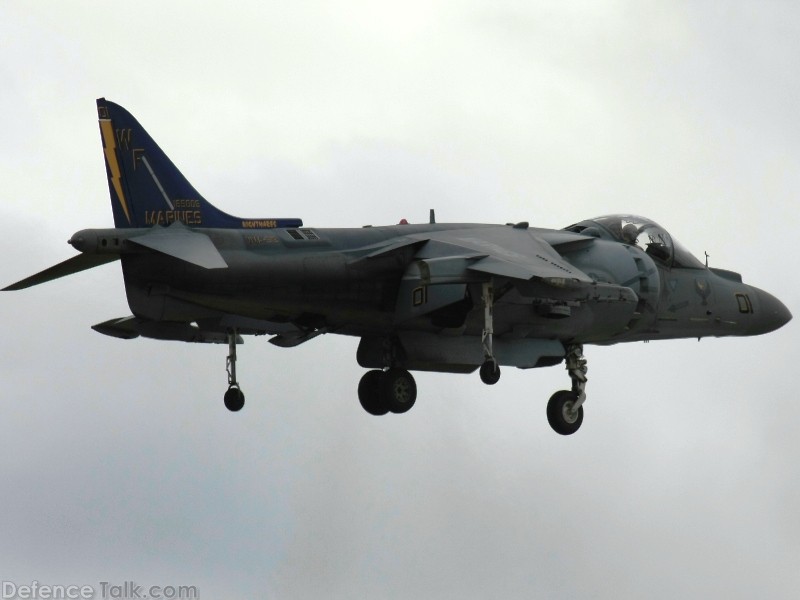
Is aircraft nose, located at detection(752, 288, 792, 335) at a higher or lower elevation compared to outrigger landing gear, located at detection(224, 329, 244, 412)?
higher

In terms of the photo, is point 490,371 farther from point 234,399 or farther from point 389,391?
point 234,399

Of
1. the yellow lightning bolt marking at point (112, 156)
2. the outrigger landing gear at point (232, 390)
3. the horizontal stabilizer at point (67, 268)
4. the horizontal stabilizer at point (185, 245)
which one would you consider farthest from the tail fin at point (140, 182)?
the outrigger landing gear at point (232, 390)

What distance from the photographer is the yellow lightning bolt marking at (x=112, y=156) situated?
27.6 m

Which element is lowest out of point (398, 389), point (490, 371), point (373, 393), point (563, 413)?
point (563, 413)

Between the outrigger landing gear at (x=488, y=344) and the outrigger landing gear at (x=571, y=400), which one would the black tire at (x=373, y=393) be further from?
the outrigger landing gear at (x=488, y=344)

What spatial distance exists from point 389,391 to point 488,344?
3.66 meters

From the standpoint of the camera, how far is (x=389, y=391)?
3130 centimetres

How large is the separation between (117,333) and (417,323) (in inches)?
257

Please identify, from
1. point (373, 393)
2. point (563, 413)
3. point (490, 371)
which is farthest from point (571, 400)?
point (490, 371)

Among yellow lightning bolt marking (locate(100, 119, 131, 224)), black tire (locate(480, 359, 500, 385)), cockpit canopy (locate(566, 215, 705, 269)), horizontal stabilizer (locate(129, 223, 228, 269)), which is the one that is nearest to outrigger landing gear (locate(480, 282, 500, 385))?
black tire (locate(480, 359, 500, 385))

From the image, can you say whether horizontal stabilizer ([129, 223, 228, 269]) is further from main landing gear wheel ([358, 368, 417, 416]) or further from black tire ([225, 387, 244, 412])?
main landing gear wheel ([358, 368, 417, 416])

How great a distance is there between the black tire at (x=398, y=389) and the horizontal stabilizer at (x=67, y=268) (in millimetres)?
6532

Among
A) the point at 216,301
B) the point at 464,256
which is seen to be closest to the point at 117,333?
the point at 216,301

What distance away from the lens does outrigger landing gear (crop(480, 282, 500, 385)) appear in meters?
27.9
